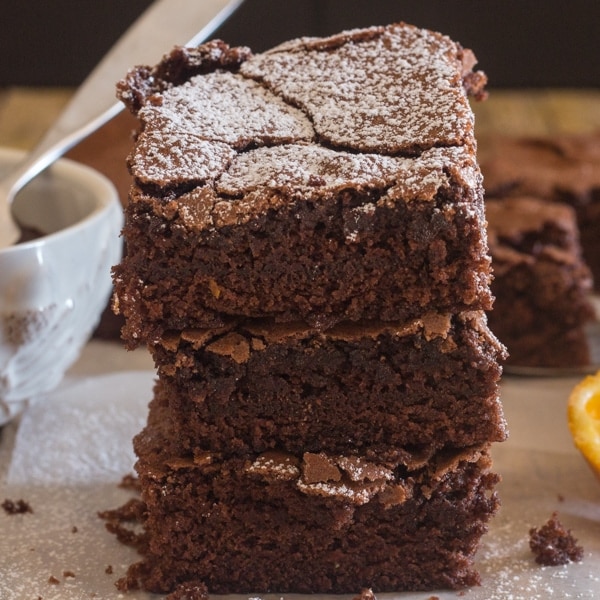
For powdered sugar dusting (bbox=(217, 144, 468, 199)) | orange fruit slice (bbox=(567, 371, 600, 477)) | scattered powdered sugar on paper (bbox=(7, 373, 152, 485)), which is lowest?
scattered powdered sugar on paper (bbox=(7, 373, 152, 485))

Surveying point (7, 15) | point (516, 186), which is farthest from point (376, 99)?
point (7, 15)

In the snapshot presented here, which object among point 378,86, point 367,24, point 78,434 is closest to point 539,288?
point 378,86

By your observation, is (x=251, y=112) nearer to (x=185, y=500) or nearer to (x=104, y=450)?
(x=185, y=500)

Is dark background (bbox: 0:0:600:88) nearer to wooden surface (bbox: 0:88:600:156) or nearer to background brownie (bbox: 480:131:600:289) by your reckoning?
wooden surface (bbox: 0:88:600:156)

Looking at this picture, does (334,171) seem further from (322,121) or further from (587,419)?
(587,419)

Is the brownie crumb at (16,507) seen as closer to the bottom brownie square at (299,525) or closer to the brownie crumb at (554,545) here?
the bottom brownie square at (299,525)

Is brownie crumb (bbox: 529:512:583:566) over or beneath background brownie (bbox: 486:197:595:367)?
beneath

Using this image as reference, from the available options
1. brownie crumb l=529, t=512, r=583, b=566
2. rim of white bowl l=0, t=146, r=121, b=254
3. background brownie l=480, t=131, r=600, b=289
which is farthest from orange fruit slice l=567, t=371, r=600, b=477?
rim of white bowl l=0, t=146, r=121, b=254

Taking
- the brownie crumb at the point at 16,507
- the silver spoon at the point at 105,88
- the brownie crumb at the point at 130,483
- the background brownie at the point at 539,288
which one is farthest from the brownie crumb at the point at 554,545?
the silver spoon at the point at 105,88
